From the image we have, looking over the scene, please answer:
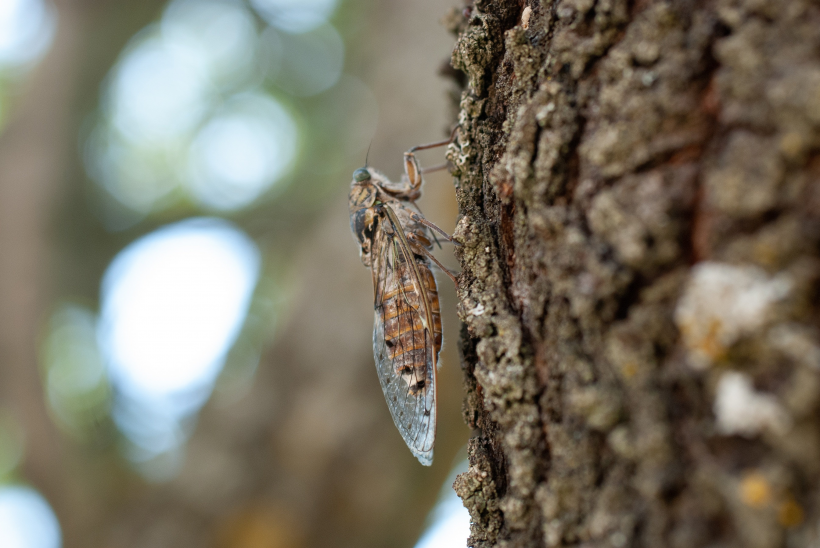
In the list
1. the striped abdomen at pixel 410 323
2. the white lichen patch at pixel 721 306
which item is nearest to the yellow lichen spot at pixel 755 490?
the white lichen patch at pixel 721 306

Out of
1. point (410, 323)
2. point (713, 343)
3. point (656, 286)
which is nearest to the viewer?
point (713, 343)

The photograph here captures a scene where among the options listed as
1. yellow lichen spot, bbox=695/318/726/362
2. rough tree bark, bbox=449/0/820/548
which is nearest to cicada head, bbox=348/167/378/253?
rough tree bark, bbox=449/0/820/548

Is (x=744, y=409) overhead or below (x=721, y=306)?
below

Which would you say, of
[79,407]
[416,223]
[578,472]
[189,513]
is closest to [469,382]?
[578,472]

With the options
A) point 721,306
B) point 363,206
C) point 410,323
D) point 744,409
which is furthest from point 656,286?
point 363,206

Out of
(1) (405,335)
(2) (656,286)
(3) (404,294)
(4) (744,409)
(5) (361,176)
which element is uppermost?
(5) (361,176)

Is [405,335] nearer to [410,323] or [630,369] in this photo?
[410,323]

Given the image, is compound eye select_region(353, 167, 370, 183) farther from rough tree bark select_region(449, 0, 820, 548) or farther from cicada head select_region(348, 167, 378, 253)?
rough tree bark select_region(449, 0, 820, 548)
